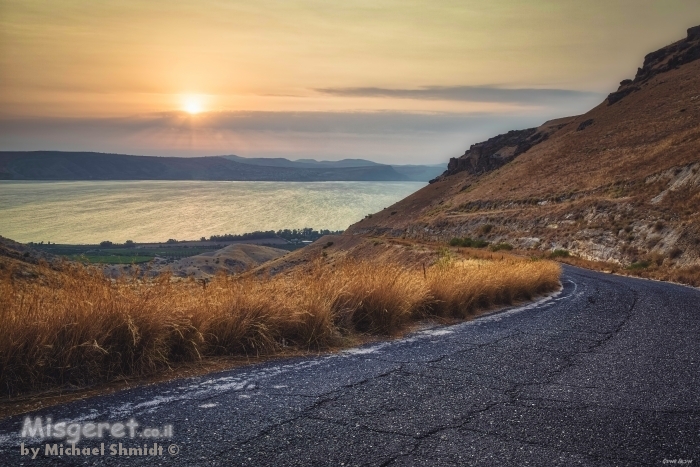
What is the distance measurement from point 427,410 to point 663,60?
372ft

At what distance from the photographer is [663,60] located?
95.4 m

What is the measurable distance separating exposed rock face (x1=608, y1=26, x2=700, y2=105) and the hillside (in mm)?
229

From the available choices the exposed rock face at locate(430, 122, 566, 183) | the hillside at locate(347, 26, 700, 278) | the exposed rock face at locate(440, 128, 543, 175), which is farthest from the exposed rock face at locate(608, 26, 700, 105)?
the exposed rock face at locate(440, 128, 543, 175)

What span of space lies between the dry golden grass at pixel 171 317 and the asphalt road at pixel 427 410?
68 centimetres

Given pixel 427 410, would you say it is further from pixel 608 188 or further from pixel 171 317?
pixel 608 188

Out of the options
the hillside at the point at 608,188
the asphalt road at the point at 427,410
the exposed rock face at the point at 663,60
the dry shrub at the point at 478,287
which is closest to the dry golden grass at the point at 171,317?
the dry shrub at the point at 478,287

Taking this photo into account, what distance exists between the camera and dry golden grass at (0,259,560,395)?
493 centimetres

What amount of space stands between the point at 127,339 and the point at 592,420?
457cm

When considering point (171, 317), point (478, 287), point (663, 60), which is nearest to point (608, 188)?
point (478, 287)

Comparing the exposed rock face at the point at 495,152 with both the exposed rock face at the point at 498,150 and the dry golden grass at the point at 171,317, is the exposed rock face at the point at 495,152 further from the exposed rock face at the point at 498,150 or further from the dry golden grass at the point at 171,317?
the dry golden grass at the point at 171,317

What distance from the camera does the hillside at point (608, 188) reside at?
3428 centimetres

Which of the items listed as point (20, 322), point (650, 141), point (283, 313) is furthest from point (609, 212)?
point (20, 322)

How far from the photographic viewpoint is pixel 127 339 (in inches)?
212

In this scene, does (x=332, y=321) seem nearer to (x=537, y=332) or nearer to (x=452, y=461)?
(x=537, y=332)
